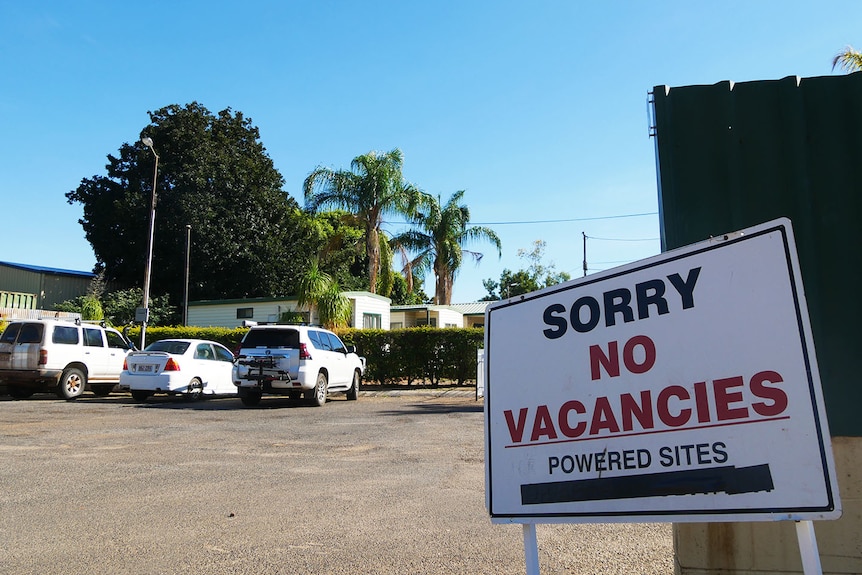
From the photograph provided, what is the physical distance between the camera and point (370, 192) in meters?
33.0

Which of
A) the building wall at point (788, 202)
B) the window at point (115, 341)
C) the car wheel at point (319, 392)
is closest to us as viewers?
the building wall at point (788, 202)

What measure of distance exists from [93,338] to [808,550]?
1847 cm

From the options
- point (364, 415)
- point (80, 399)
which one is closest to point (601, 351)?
Answer: point (364, 415)

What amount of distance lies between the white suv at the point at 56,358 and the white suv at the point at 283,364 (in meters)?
4.73

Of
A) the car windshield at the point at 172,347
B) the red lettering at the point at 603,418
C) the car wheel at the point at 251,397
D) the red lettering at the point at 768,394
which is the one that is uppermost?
the car windshield at the point at 172,347

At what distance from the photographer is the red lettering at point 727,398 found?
2250 mm

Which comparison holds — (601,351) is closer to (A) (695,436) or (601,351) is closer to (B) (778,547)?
(A) (695,436)

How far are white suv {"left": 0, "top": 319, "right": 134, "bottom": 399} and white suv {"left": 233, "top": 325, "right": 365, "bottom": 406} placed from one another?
4.73 metres

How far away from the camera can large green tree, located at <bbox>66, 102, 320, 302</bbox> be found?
3809cm

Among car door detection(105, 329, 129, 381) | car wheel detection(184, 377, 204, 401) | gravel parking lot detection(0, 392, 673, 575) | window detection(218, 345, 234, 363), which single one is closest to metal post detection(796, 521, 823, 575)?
gravel parking lot detection(0, 392, 673, 575)

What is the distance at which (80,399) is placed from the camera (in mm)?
17016

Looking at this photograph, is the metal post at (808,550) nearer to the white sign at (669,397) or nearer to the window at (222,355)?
the white sign at (669,397)

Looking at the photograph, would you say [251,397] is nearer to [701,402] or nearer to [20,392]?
[20,392]

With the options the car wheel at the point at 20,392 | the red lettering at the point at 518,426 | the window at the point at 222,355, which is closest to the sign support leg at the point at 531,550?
the red lettering at the point at 518,426
